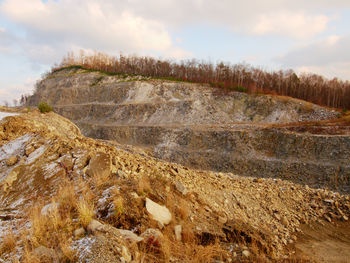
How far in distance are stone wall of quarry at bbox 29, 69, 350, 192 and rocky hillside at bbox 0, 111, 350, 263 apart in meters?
9.95

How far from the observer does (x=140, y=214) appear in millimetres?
4516

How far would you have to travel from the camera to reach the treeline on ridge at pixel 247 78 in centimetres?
3341

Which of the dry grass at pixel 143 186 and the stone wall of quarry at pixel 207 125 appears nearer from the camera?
the dry grass at pixel 143 186

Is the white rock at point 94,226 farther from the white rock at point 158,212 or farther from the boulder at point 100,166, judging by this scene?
the boulder at point 100,166

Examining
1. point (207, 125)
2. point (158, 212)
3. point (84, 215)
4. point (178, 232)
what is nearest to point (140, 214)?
point (158, 212)

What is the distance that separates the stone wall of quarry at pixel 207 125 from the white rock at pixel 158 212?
1486 centimetres

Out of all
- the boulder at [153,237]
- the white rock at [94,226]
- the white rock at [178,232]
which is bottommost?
the white rock at [178,232]

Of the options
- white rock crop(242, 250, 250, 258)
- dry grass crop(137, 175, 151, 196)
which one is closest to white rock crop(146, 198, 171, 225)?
dry grass crop(137, 175, 151, 196)

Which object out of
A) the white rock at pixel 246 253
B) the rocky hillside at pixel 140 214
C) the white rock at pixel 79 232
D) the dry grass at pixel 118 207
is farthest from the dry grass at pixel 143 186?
the white rock at pixel 246 253

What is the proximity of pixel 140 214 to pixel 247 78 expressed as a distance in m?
39.8

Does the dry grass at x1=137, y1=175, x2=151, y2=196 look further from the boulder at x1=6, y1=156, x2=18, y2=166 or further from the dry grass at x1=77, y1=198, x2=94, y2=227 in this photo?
the boulder at x1=6, y1=156, x2=18, y2=166

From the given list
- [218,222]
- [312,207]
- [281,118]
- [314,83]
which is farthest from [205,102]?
[218,222]

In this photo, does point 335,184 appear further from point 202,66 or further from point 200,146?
point 202,66

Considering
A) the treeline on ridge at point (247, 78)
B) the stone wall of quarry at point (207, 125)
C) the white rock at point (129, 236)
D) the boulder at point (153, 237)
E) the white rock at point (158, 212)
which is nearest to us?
the white rock at point (129, 236)
